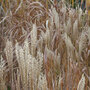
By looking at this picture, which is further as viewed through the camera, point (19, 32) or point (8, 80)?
point (19, 32)

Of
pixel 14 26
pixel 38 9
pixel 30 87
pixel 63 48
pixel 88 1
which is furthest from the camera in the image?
pixel 38 9

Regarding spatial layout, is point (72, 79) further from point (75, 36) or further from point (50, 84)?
point (75, 36)

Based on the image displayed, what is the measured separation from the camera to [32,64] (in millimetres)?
702

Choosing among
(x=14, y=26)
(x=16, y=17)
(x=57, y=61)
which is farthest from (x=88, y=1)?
(x=16, y=17)

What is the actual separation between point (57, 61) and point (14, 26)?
62cm

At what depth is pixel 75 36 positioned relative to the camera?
1.18 metres

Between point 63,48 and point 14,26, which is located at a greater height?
point 14,26

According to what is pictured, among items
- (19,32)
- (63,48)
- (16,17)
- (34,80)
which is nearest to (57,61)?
(63,48)

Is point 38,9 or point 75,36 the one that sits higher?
point 38,9

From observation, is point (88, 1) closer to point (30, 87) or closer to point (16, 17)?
point (30, 87)

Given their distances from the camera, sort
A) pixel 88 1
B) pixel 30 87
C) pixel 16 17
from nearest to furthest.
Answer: pixel 30 87, pixel 88 1, pixel 16 17

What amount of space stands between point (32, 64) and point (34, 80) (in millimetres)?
55

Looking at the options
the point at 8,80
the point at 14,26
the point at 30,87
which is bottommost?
the point at 8,80

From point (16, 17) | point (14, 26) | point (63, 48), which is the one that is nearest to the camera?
point (63, 48)
